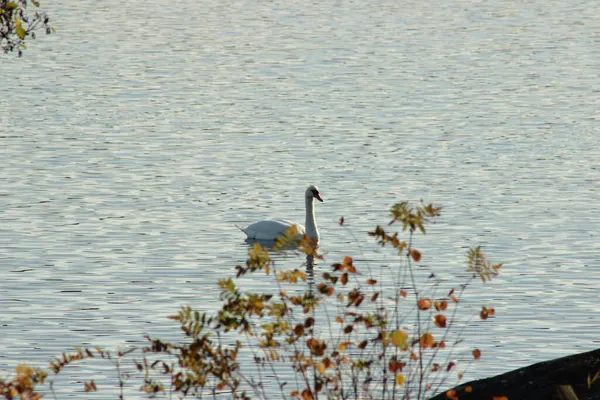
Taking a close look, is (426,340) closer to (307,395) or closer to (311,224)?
(307,395)

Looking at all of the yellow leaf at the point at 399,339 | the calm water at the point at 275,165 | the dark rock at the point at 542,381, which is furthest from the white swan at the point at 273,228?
the yellow leaf at the point at 399,339

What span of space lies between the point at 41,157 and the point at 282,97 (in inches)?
534

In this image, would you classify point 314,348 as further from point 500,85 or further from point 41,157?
point 500,85

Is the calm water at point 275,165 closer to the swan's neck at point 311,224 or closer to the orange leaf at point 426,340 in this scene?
the swan's neck at point 311,224

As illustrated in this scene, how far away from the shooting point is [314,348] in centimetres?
882

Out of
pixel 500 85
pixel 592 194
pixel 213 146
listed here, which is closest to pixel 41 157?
pixel 213 146

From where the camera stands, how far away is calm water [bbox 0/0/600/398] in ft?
67.2

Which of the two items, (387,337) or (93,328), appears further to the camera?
(93,328)

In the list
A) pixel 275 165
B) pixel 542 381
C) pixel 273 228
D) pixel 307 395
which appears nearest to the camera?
pixel 307 395

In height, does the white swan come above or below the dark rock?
above

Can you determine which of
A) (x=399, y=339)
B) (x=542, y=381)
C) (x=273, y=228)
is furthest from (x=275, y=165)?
(x=399, y=339)

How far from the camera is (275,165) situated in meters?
32.9

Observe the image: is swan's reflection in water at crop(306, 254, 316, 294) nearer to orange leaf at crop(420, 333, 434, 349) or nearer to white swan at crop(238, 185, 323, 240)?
white swan at crop(238, 185, 323, 240)

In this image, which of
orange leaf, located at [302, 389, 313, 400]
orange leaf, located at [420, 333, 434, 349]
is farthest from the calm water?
orange leaf, located at [420, 333, 434, 349]
